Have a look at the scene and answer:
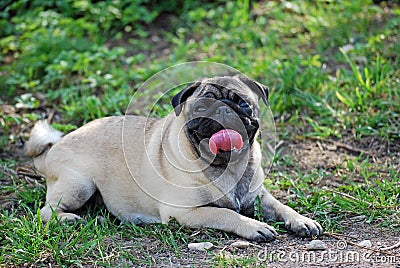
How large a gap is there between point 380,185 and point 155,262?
2.10 metres

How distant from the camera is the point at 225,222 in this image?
4.46m

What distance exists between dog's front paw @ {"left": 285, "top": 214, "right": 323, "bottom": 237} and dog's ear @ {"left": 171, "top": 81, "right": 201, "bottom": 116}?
1139 millimetres

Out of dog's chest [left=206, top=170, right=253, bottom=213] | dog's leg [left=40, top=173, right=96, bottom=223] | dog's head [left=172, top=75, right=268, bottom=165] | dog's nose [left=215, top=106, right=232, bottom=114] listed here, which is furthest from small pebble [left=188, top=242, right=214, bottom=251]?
dog's leg [left=40, top=173, right=96, bottom=223]

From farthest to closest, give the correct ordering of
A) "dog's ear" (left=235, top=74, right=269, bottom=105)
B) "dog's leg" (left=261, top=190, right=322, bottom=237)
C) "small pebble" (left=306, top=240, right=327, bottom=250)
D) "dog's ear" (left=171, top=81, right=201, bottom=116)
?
"dog's ear" (left=235, top=74, right=269, bottom=105) < "dog's ear" (left=171, top=81, right=201, bottom=116) < "dog's leg" (left=261, top=190, right=322, bottom=237) < "small pebble" (left=306, top=240, right=327, bottom=250)

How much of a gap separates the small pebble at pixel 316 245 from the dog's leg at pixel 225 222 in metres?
0.25

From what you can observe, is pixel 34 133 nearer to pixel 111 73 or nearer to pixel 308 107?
pixel 111 73

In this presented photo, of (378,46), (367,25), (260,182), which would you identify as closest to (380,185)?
(260,182)

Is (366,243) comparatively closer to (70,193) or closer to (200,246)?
(200,246)

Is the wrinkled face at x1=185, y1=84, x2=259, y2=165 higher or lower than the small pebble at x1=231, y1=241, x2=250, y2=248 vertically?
higher

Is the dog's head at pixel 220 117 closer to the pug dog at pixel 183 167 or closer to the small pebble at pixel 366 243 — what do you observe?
the pug dog at pixel 183 167

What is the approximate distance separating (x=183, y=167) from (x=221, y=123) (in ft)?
1.67

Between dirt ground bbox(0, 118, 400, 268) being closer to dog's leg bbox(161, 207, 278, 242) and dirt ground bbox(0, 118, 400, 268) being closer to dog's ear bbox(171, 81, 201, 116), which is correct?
dog's leg bbox(161, 207, 278, 242)

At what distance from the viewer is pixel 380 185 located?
5.18m

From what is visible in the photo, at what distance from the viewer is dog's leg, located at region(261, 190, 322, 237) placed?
4.48 metres
